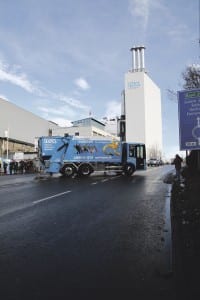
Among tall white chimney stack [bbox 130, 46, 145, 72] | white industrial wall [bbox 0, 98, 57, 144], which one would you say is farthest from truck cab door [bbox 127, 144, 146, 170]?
tall white chimney stack [bbox 130, 46, 145, 72]

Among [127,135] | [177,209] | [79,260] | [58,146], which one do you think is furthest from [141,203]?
[127,135]

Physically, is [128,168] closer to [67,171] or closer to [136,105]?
[67,171]

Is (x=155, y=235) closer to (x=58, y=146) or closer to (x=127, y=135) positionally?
(x=58, y=146)

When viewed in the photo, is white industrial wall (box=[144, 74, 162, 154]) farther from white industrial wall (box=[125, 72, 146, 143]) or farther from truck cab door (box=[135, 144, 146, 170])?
truck cab door (box=[135, 144, 146, 170])

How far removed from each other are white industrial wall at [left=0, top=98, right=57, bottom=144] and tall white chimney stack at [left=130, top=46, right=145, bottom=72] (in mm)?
83210

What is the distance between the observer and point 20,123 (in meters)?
82.2

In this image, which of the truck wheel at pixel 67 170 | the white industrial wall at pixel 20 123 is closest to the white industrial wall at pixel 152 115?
the white industrial wall at pixel 20 123

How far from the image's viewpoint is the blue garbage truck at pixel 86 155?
25408mm

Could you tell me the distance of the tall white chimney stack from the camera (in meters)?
162

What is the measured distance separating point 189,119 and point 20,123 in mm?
77217

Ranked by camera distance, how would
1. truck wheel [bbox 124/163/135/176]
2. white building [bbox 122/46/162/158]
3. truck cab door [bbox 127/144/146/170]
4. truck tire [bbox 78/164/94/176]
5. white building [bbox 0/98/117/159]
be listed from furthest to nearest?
white building [bbox 122/46/162/158]
white building [bbox 0/98/117/159]
truck cab door [bbox 127/144/146/170]
truck wheel [bbox 124/163/135/176]
truck tire [bbox 78/164/94/176]

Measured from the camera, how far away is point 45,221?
7195 millimetres

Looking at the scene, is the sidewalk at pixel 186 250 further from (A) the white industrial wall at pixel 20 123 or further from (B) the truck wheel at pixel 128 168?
(A) the white industrial wall at pixel 20 123

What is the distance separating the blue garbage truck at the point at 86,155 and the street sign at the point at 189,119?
1744 centimetres
